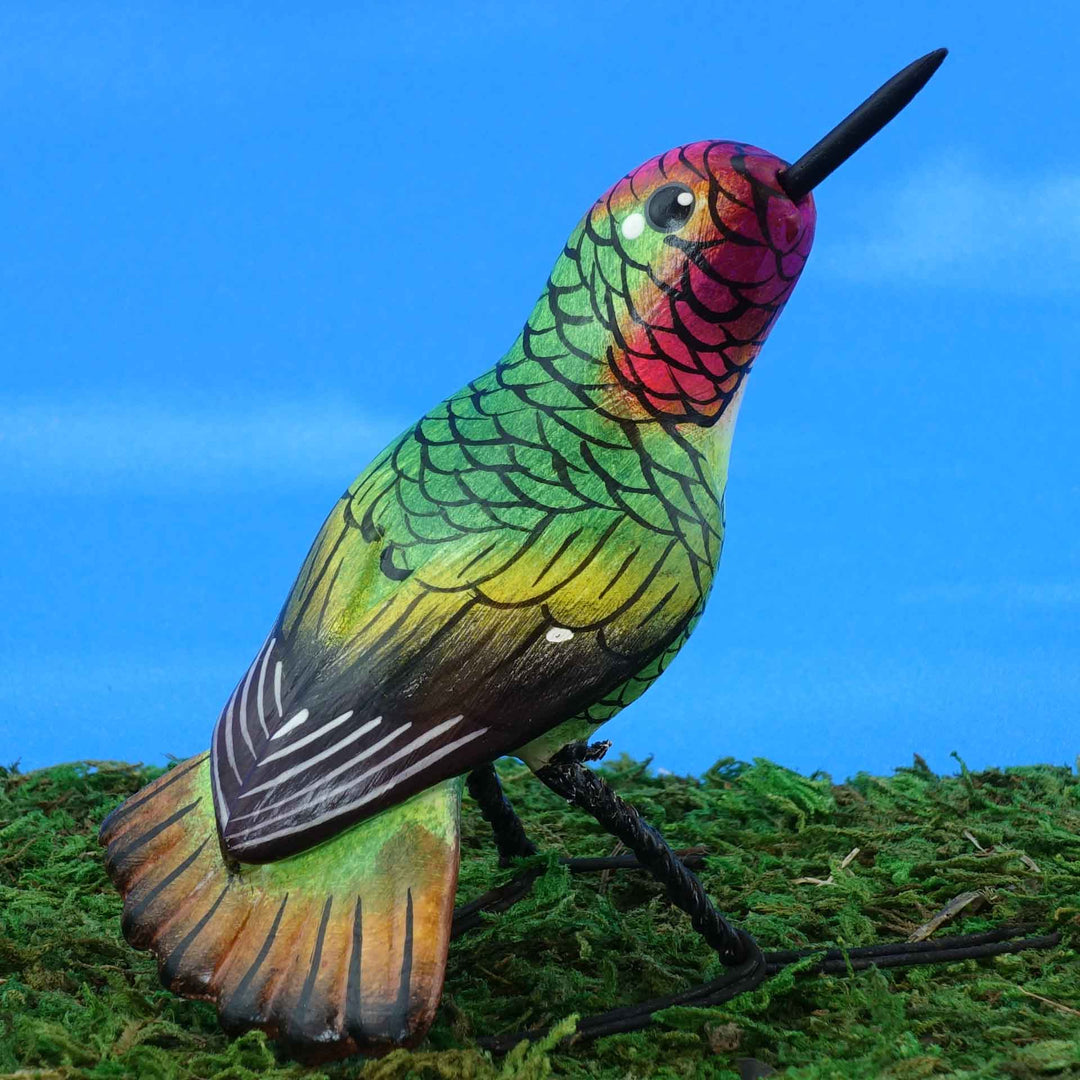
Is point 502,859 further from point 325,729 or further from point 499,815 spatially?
point 325,729

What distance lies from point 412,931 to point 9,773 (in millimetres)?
2279

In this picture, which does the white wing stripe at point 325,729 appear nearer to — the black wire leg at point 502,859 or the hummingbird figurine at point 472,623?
the hummingbird figurine at point 472,623

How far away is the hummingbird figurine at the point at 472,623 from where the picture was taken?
2074mm

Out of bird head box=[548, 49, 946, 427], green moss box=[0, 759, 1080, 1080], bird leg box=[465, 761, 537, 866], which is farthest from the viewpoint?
bird leg box=[465, 761, 537, 866]

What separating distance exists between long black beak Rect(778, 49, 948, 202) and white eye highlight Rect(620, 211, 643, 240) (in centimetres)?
24

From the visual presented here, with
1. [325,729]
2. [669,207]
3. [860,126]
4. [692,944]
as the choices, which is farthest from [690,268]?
[692,944]

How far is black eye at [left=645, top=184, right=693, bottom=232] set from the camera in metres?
2.28

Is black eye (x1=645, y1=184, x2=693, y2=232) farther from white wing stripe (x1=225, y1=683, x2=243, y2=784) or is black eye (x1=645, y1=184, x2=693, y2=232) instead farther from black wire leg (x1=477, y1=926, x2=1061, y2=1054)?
black wire leg (x1=477, y1=926, x2=1061, y2=1054)

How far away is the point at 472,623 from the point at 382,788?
28 centimetres

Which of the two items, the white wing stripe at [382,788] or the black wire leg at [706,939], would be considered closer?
the white wing stripe at [382,788]

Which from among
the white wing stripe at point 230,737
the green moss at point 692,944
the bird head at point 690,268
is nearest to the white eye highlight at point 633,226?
the bird head at point 690,268

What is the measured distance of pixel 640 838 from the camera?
2.39m

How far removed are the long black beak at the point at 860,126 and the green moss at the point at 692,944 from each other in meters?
1.38

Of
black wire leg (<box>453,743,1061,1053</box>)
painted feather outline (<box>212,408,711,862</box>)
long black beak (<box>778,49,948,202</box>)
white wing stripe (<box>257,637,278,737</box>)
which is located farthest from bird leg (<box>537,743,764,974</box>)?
long black beak (<box>778,49,948,202</box>)
